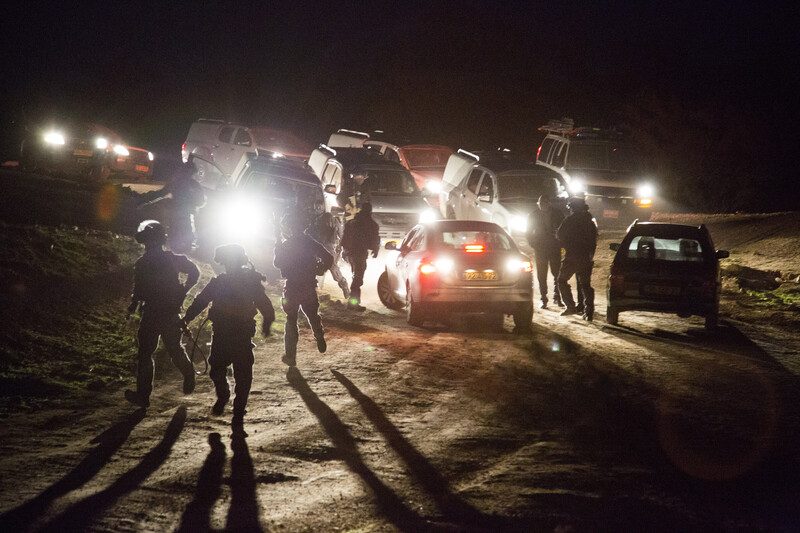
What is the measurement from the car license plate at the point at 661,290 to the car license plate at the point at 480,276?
2438mm

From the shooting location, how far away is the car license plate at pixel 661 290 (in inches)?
482

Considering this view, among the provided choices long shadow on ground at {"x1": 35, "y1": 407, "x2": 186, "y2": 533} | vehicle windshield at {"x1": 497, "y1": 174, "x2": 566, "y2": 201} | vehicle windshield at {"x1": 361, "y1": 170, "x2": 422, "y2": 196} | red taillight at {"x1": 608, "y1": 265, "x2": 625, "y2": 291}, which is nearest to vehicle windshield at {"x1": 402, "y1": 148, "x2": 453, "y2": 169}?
vehicle windshield at {"x1": 361, "y1": 170, "x2": 422, "y2": 196}

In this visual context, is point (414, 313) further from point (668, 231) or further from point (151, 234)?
point (151, 234)

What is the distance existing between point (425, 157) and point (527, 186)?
6.45 meters

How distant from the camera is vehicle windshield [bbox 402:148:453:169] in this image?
24703 mm

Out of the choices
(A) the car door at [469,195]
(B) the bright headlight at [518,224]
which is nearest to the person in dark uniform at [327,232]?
(B) the bright headlight at [518,224]

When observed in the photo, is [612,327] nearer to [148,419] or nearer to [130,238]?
[148,419]

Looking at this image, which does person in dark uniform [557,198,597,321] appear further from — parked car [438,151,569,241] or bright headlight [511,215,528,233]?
bright headlight [511,215,528,233]

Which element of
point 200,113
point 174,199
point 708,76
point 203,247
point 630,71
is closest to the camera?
point 174,199

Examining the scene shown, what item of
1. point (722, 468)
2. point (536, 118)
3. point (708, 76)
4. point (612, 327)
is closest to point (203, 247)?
point (612, 327)

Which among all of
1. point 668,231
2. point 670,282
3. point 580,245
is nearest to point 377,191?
point 580,245

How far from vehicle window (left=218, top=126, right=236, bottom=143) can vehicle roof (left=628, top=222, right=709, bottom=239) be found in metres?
16.3

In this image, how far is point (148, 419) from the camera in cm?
771

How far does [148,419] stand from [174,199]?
22.0 feet
